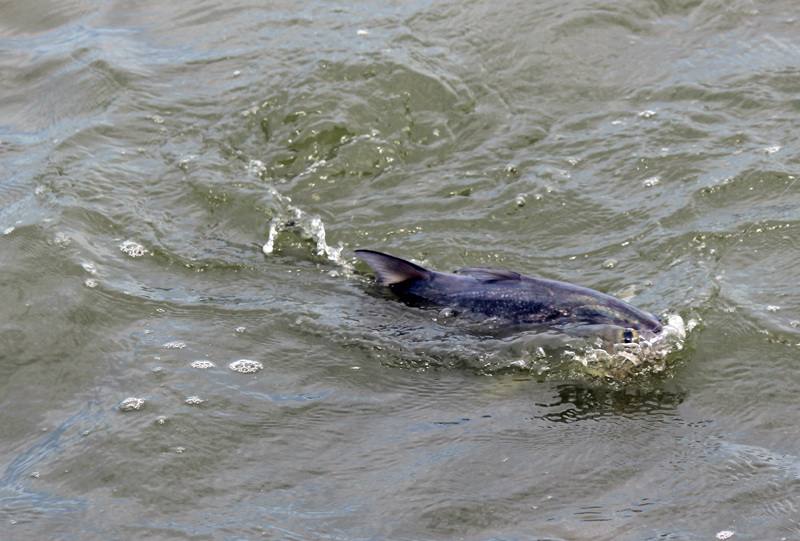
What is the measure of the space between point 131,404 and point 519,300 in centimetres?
236

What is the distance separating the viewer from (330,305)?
6.00 meters

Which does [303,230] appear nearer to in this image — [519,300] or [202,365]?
[202,365]

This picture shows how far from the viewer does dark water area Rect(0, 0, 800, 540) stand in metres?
4.35

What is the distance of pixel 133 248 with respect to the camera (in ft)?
22.2

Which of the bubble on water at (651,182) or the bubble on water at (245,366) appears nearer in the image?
the bubble on water at (245,366)

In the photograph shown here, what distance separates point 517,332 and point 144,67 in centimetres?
582

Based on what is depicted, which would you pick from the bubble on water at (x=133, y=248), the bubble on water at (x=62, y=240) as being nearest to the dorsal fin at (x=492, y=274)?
the bubble on water at (x=133, y=248)

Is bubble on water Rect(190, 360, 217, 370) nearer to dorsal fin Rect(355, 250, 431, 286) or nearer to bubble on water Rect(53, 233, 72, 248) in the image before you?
dorsal fin Rect(355, 250, 431, 286)

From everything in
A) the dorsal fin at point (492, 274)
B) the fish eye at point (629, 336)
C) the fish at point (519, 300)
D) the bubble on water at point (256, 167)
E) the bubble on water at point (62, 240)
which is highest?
the bubble on water at point (256, 167)

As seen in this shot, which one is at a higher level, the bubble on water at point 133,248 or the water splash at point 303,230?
the bubble on water at point 133,248

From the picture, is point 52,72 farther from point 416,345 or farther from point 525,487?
point 525,487

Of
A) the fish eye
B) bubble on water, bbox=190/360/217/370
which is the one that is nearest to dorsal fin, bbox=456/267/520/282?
the fish eye

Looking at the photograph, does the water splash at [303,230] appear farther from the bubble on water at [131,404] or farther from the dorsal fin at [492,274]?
the bubble on water at [131,404]

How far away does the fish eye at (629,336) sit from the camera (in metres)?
5.00
